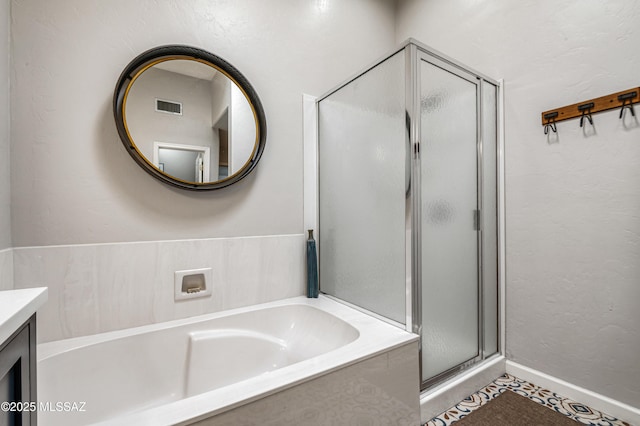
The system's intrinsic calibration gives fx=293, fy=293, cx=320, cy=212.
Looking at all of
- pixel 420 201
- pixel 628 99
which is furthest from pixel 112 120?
pixel 628 99

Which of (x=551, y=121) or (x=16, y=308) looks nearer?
(x=16, y=308)

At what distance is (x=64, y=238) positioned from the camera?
119 centimetres

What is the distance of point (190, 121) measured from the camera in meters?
1.42

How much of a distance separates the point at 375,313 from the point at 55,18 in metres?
1.87

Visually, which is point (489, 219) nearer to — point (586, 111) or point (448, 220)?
point (448, 220)

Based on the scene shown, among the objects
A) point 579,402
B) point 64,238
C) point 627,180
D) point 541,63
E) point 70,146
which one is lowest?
point 579,402

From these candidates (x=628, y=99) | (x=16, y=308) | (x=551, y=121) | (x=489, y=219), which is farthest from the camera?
(x=489, y=219)

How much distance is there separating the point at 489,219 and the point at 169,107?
174cm

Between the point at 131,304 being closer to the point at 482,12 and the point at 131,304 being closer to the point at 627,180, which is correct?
the point at 627,180

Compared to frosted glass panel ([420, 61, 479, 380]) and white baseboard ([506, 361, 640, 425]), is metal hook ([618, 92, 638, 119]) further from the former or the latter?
white baseboard ([506, 361, 640, 425])

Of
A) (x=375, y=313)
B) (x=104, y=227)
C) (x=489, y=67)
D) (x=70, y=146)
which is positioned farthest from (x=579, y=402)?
(x=70, y=146)

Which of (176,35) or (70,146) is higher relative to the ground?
(176,35)

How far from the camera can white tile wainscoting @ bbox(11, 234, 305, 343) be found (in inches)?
45.8

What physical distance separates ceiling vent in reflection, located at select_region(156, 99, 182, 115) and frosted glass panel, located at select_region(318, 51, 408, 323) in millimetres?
791
